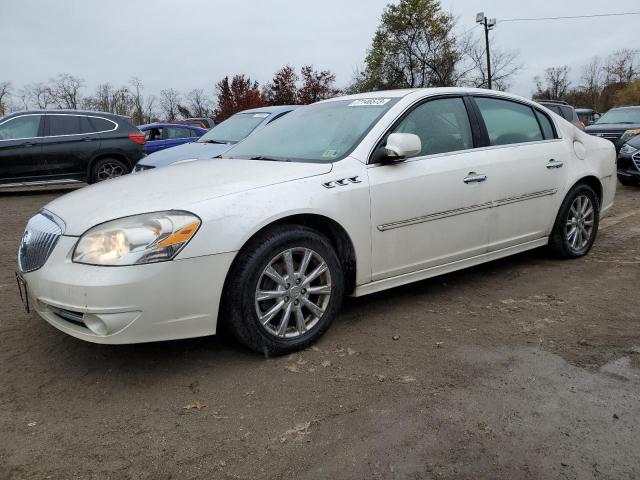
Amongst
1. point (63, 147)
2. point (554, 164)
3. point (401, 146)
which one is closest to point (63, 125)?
point (63, 147)

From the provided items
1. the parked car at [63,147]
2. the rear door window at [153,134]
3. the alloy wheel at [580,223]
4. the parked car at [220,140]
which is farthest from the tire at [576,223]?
the rear door window at [153,134]

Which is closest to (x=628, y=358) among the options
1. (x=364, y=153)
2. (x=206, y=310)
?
(x=364, y=153)

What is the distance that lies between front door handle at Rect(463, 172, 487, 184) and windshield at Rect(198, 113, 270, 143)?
437 cm

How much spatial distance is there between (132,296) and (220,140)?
17.7 ft

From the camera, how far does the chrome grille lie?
9.57ft

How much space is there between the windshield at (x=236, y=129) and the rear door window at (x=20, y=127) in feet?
14.0

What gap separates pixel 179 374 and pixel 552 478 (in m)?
1.89

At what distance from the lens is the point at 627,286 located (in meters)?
4.25

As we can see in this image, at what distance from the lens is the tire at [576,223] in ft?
15.6

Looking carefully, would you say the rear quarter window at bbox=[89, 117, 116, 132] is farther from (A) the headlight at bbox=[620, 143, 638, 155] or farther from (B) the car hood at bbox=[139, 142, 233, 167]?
(A) the headlight at bbox=[620, 143, 638, 155]

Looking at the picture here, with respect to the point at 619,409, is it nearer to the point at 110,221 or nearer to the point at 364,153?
the point at 364,153

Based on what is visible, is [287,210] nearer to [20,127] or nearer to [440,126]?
[440,126]

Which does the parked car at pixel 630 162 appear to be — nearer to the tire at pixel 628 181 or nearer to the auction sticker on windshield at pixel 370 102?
the tire at pixel 628 181

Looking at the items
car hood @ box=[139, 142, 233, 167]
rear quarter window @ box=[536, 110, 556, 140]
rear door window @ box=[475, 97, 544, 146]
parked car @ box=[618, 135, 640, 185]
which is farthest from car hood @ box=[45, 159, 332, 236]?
parked car @ box=[618, 135, 640, 185]
